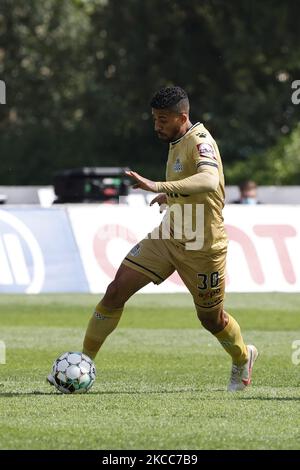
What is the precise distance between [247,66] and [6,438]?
39605mm

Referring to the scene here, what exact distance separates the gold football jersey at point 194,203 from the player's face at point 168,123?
7 centimetres

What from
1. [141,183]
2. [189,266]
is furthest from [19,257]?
[141,183]

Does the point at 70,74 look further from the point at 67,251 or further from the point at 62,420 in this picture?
the point at 62,420

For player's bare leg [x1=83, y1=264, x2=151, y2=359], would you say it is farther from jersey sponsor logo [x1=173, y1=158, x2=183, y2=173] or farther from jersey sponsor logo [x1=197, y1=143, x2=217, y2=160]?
jersey sponsor logo [x1=197, y1=143, x2=217, y2=160]

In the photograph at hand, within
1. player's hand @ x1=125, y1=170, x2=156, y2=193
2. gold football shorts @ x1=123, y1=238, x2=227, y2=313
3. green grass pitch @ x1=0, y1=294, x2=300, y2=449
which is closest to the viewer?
green grass pitch @ x1=0, y1=294, x2=300, y2=449

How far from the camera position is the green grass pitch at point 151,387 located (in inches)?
308

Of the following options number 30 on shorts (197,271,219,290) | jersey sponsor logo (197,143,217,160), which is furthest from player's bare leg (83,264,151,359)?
jersey sponsor logo (197,143,217,160)

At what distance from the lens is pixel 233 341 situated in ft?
33.3

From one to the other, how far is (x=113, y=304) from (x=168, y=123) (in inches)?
60.0

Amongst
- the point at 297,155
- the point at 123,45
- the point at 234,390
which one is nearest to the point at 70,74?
the point at 123,45

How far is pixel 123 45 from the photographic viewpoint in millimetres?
48125

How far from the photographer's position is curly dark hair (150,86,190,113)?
9.66 metres

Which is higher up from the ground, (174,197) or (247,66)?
(174,197)

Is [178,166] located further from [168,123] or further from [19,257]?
[19,257]
